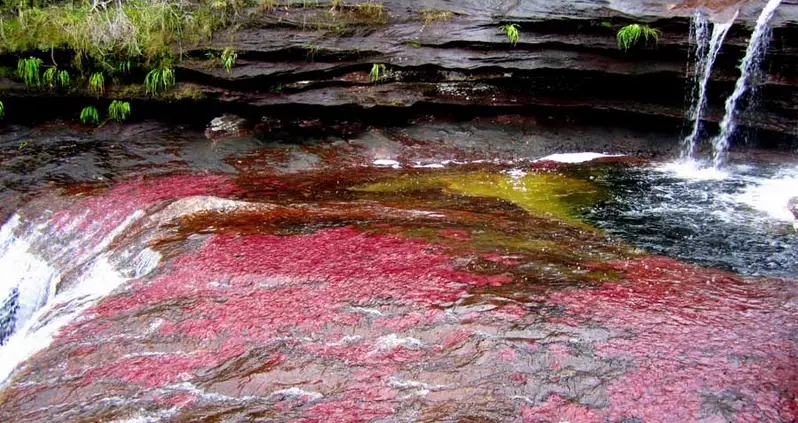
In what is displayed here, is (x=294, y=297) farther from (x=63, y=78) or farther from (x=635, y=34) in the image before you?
(x=63, y=78)

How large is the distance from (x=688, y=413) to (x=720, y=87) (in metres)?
10.1

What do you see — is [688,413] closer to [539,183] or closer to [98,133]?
[539,183]

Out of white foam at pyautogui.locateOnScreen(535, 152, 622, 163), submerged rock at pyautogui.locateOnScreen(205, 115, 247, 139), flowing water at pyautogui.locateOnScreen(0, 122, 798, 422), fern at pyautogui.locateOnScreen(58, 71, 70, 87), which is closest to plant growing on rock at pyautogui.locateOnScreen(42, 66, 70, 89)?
fern at pyautogui.locateOnScreen(58, 71, 70, 87)

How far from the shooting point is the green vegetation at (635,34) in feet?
39.6

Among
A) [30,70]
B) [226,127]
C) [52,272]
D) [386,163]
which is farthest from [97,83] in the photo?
[386,163]

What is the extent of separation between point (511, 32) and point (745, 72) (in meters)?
4.79

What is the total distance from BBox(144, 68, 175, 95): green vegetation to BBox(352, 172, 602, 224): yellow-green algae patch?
224 inches

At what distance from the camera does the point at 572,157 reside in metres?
12.5

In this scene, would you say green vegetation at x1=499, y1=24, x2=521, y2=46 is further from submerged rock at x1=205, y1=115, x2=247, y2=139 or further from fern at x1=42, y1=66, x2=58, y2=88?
fern at x1=42, y1=66, x2=58, y2=88

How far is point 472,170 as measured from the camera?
11641mm

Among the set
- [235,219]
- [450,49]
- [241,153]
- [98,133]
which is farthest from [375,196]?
[98,133]

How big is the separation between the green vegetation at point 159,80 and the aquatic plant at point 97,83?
942 mm

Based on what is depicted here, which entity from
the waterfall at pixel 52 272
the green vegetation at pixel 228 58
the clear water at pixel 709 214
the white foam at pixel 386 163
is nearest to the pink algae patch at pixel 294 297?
the waterfall at pixel 52 272

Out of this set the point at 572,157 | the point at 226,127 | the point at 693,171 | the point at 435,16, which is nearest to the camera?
the point at 693,171
